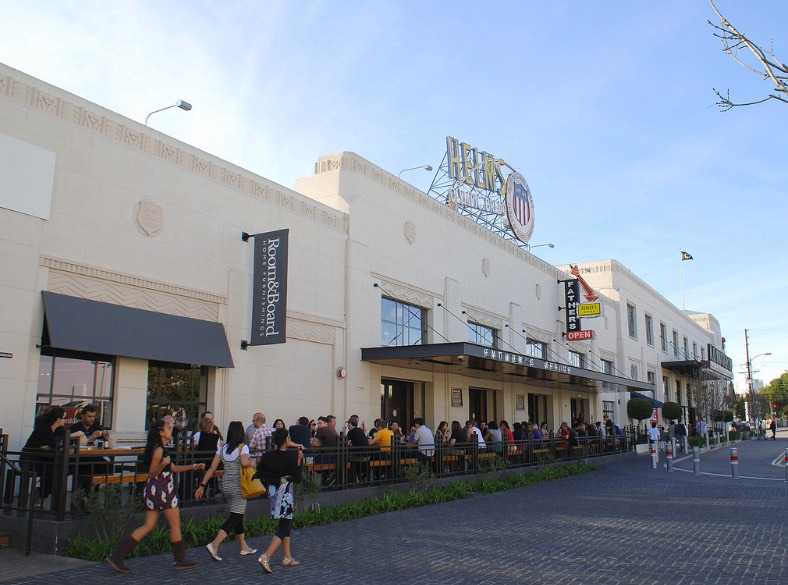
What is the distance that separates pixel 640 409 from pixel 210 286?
28136mm

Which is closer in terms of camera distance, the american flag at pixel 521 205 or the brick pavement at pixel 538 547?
the brick pavement at pixel 538 547

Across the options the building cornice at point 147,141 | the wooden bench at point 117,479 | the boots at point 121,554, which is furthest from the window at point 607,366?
the boots at point 121,554

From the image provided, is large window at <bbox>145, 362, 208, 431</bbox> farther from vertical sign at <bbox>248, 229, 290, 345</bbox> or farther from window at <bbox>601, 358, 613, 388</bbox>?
window at <bbox>601, 358, 613, 388</bbox>

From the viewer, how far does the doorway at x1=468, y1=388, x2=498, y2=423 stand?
26359mm

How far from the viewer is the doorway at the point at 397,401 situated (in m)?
21.9

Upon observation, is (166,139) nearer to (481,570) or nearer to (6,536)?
(6,536)

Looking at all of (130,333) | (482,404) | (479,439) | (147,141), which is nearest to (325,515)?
(130,333)

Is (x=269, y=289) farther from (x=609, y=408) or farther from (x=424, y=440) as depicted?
(x=609, y=408)

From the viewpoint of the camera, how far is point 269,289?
16.5 m

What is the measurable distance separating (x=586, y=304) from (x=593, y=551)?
2416 cm

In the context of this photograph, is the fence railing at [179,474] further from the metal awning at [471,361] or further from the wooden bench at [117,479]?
the metal awning at [471,361]

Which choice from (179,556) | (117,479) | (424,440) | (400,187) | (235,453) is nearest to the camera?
(179,556)

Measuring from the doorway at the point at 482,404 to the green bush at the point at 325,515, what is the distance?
5.47 m

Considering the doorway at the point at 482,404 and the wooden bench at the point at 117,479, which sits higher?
the doorway at the point at 482,404
